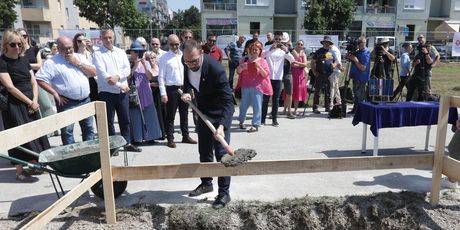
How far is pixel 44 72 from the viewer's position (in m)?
4.92

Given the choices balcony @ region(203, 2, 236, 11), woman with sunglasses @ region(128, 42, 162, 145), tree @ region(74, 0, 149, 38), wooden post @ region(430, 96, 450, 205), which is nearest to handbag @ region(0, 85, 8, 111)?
woman with sunglasses @ region(128, 42, 162, 145)

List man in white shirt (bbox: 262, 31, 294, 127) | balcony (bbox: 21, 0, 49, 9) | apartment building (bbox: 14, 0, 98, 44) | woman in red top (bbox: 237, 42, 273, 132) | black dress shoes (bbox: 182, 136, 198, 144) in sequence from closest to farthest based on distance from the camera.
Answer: black dress shoes (bbox: 182, 136, 198, 144) < woman in red top (bbox: 237, 42, 273, 132) < man in white shirt (bbox: 262, 31, 294, 127) < apartment building (bbox: 14, 0, 98, 44) < balcony (bbox: 21, 0, 49, 9)

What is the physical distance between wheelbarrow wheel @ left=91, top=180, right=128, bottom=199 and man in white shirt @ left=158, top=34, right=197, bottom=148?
2091 mm

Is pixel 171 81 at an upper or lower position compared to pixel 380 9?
lower

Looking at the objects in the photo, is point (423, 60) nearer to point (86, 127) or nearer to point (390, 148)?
point (390, 148)

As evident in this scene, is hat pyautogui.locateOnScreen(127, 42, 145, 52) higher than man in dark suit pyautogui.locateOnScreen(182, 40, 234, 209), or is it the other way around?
hat pyautogui.locateOnScreen(127, 42, 145, 52)

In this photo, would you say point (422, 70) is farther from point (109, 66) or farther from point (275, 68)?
point (109, 66)

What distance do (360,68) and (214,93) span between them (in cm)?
546

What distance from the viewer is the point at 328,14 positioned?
37.8m

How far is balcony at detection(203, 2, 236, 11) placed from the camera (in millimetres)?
41750

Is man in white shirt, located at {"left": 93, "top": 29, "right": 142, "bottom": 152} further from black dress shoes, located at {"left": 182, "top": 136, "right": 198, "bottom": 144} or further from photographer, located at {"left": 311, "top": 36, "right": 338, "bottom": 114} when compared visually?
photographer, located at {"left": 311, "top": 36, "right": 338, "bottom": 114}

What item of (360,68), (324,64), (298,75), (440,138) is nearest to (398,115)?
(440,138)

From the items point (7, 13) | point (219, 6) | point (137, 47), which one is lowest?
point (137, 47)

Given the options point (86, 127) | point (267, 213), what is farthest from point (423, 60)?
point (86, 127)
